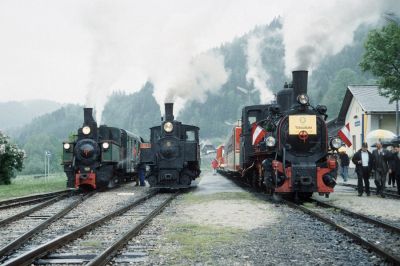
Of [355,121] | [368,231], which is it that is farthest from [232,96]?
[368,231]

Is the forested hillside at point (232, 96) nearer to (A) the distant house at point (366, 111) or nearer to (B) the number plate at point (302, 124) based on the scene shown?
(A) the distant house at point (366, 111)

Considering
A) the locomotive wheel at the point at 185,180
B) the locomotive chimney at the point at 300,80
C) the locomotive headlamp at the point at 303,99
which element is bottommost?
the locomotive wheel at the point at 185,180

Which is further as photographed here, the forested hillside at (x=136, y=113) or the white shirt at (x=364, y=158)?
the forested hillside at (x=136, y=113)

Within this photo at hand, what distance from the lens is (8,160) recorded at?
27359 millimetres

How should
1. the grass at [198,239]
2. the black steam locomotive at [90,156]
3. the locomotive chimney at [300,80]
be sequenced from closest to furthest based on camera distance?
1. the grass at [198,239]
2. the locomotive chimney at [300,80]
3. the black steam locomotive at [90,156]

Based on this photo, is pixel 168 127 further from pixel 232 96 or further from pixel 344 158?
pixel 232 96

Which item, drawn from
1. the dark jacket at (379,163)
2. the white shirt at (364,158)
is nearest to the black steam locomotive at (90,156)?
the white shirt at (364,158)

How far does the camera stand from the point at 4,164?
27.2 metres

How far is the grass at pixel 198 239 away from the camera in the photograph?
21.1 ft

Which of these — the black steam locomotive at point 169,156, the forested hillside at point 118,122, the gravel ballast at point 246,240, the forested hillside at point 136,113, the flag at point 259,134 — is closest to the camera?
the gravel ballast at point 246,240

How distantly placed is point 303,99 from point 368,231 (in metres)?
5.25

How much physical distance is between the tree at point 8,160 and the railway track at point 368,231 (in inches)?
758

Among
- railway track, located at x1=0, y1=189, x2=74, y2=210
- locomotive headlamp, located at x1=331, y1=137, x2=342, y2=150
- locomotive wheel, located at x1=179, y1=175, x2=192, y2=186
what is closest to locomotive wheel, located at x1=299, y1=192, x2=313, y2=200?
locomotive headlamp, located at x1=331, y1=137, x2=342, y2=150

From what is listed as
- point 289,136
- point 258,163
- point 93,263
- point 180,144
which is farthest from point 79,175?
point 93,263
